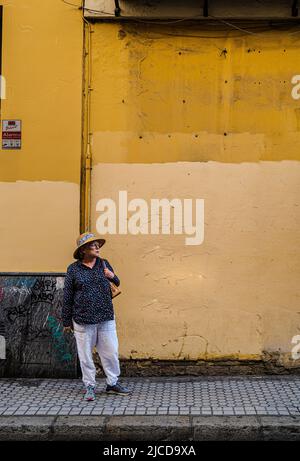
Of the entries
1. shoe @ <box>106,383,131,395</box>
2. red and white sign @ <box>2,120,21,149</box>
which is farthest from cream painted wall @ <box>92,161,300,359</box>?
red and white sign @ <box>2,120,21,149</box>

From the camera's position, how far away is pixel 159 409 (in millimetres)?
5852

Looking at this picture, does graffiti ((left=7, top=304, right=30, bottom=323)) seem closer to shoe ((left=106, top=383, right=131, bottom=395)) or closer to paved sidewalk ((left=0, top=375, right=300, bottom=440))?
paved sidewalk ((left=0, top=375, right=300, bottom=440))

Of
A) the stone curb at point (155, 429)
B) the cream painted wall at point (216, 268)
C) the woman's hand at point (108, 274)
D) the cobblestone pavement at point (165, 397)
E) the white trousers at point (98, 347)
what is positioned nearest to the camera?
the stone curb at point (155, 429)

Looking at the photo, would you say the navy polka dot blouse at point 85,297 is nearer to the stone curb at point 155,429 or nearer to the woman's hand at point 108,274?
the woman's hand at point 108,274

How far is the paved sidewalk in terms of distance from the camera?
5.41 metres

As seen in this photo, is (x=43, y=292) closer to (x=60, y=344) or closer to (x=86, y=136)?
(x=60, y=344)

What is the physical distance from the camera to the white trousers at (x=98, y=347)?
6.31m

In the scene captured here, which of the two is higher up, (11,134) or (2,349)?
(11,134)

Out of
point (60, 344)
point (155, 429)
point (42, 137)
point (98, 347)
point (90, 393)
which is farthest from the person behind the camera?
point (42, 137)

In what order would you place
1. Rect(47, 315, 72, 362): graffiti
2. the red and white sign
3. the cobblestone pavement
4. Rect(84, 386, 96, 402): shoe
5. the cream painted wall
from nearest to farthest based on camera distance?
the cobblestone pavement
Rect(84, 386, 96, 402): shoe
Rect(47, 315, 72, 362): graffiti
the cream painted wall
the red and white sign

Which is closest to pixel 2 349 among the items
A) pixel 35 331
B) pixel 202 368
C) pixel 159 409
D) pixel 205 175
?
pixel 35 331

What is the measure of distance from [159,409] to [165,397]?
459 millimetres

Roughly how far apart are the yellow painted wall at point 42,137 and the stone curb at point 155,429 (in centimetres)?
235

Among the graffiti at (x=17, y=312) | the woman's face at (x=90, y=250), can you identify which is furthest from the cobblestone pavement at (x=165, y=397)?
the woman's face at (x=90, y=250)
